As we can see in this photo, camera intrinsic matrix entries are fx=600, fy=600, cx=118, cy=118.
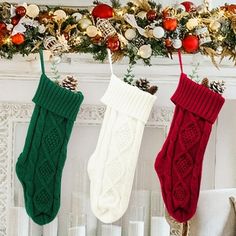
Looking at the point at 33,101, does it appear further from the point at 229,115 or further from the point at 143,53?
the point at 229,115

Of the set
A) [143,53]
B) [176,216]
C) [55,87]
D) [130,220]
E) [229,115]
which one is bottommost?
[130,220]

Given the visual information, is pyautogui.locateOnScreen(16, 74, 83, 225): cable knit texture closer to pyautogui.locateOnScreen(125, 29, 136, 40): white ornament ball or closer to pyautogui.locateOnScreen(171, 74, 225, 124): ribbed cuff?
pyautogui.locateOnScreen(125, 29, 136, 40): white ornament ball

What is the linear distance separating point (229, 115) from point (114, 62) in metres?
0.55

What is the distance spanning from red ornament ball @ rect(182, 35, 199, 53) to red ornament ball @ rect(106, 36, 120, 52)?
8.9 inches

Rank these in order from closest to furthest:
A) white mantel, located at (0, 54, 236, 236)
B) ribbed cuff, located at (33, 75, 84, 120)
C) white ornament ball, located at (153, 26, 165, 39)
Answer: white ornament ball, located at (153, 26, 165, 39) → ribbed cuff, located at (33, 75, 84, 120) → white mantel, located at (0, 54, 236, 236)

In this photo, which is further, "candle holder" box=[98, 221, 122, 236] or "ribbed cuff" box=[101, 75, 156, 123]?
"candle holder" box=[98, 221, 122, 236]

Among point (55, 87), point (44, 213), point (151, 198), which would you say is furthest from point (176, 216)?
point (55, 87)

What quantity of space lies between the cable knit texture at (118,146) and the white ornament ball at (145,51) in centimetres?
13

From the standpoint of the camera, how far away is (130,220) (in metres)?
2.38

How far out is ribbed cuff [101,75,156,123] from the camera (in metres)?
2.11

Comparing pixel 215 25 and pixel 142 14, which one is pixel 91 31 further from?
pixel 215 25

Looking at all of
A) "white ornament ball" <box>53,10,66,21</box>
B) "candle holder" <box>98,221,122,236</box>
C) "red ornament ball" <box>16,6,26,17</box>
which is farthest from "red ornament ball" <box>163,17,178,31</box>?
"candle holder" <box>98,221,122,236</box>

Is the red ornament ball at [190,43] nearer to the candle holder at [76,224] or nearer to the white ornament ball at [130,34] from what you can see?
the white ornament ball at [130,34]

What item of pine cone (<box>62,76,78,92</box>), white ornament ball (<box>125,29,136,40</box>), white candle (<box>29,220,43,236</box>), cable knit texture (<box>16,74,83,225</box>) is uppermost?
white ornament ball (<box>125,29,136,40</box>)
